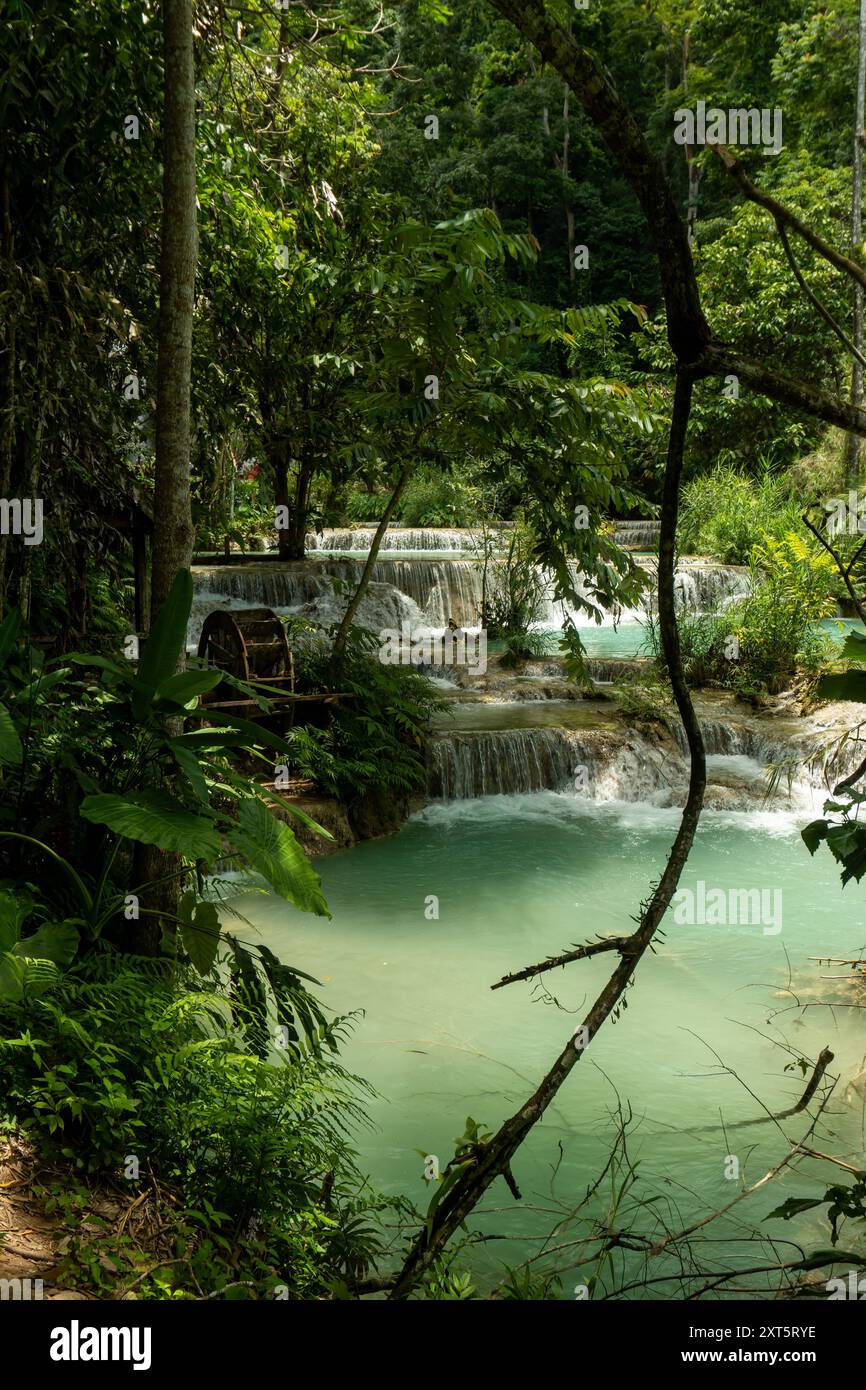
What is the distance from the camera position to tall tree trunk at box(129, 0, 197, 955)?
13.7ft

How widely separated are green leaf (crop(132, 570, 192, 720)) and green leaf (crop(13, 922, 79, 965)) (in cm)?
85

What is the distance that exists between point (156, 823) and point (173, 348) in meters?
1.99

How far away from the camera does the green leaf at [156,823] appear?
322cm

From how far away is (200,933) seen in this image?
3943 mm

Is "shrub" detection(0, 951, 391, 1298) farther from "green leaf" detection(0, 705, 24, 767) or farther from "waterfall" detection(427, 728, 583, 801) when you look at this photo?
"waterfall" detection(427, 728, 583, 801)

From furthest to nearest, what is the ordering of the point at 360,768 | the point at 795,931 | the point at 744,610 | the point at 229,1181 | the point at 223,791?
the point at 744,610, the point at 360,768, the point at 795,931, the point at 223,791, the point at 229,1181

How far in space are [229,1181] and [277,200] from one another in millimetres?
7014

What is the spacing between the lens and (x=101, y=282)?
20.8 feet

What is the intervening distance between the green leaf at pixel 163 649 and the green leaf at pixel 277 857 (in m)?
0.57

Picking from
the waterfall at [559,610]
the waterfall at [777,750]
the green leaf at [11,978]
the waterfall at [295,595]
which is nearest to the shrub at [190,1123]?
the green leaf at [11,978]

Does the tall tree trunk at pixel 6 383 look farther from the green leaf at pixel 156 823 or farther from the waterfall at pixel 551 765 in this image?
the waterfall at pixel 551 765

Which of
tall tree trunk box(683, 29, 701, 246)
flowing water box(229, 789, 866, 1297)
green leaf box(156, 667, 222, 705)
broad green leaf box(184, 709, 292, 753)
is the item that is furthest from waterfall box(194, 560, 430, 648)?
tall tree trunk box(683, 29, 701, 246)
